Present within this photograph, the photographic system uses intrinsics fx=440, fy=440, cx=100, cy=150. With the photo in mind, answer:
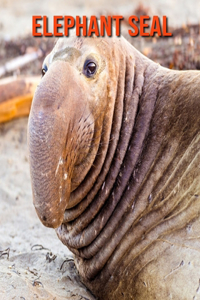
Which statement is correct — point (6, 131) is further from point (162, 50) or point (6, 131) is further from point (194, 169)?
point (194, 169)

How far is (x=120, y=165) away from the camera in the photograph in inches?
86.1

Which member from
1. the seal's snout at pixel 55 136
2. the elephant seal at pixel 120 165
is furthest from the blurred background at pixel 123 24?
the seal's snout at pixel 55 136

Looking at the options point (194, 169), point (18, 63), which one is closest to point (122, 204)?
point (194, 169)

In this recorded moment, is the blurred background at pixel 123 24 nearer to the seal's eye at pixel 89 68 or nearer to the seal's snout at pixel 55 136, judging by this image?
the seal's eye at pixel 89 68

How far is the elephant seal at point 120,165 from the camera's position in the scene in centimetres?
189

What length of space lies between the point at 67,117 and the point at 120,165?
1.37 ft

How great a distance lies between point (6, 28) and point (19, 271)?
602cm

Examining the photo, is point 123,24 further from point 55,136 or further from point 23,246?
point 55,136

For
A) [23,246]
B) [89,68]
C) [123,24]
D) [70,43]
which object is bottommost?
[23,246]

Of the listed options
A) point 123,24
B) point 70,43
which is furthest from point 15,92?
point 123,24

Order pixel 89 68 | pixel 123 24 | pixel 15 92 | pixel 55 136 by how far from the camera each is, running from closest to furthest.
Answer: pixel 55 136 < pixel 89 68 < pixel 15 92 < pixel 123 24

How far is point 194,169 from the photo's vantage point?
1.93m

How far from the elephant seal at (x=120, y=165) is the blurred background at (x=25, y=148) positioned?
0.31 meters

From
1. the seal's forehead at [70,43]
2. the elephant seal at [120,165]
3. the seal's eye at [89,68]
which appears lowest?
the elephant seal at [120,165]
